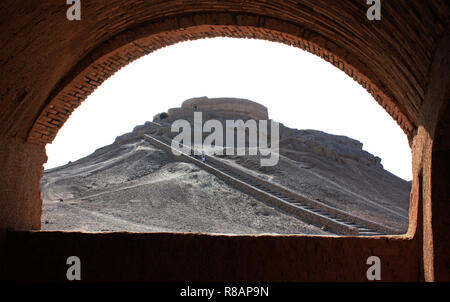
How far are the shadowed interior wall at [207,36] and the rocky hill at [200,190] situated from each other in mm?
7064

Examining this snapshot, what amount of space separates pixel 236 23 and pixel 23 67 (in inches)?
118

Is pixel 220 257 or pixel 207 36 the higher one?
pixel 207 36

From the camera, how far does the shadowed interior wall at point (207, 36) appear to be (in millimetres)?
3209

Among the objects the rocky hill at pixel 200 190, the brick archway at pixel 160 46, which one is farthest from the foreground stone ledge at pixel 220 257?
the rocky hill at pixel 200 190

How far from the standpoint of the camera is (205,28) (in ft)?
18.5

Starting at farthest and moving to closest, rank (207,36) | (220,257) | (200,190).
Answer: (200,190) → (207,36) → (220,257)

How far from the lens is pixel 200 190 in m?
17.9

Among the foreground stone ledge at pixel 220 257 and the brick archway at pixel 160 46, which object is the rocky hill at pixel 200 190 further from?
the foreground stone ledge at pixel 220 257

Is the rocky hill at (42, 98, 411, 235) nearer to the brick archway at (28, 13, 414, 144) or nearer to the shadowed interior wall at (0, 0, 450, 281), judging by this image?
the brick archway at (28, 13, 414, 144)

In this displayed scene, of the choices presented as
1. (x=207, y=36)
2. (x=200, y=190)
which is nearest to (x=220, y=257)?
(x=207, y=36)

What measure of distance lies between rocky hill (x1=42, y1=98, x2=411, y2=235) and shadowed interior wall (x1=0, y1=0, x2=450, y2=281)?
7064 millimetres

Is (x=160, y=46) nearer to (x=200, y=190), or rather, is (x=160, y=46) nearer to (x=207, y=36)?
(x=207, y=36)

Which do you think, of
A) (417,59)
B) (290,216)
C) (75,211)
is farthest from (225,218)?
(417,59)

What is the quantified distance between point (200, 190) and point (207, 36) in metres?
12.6
